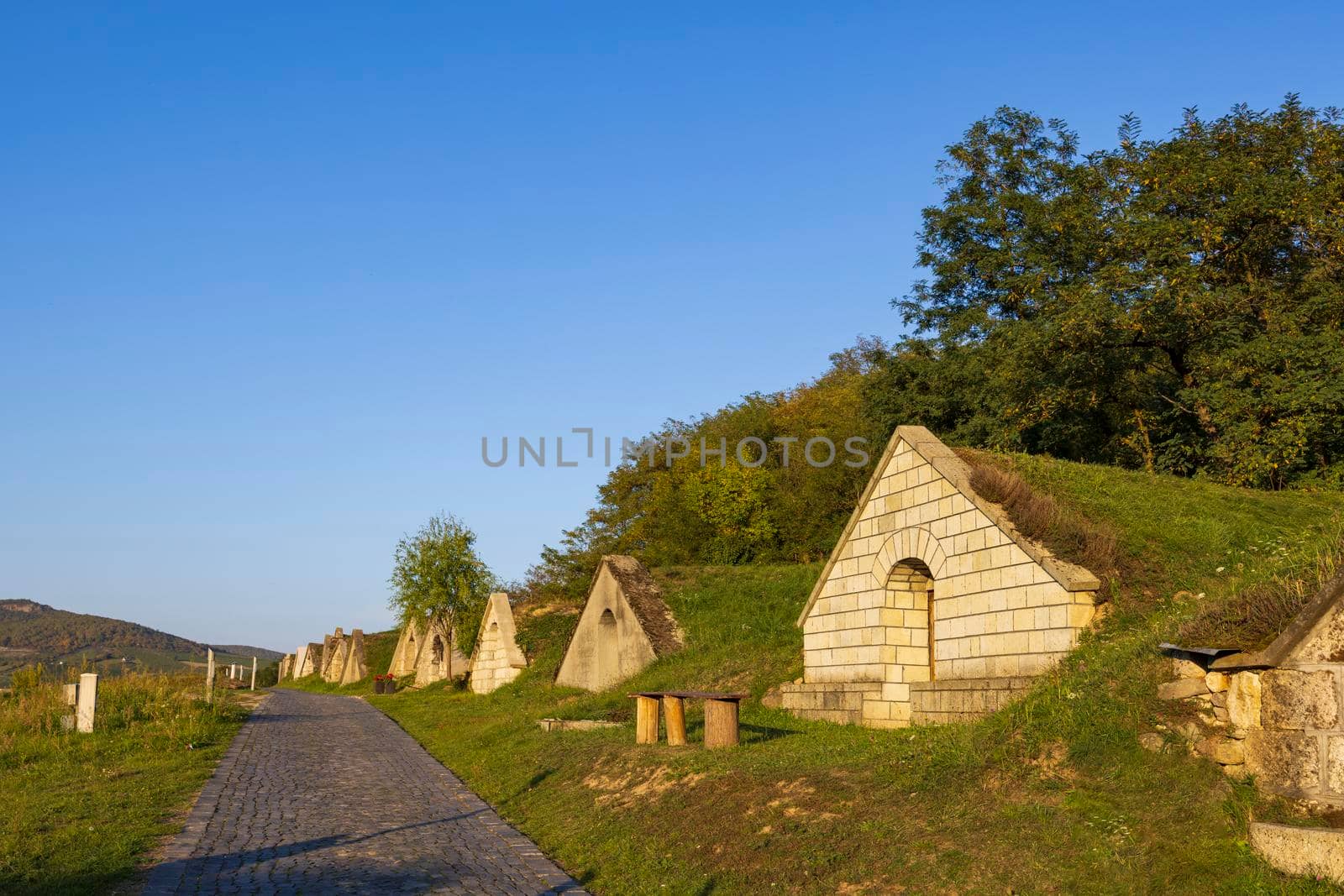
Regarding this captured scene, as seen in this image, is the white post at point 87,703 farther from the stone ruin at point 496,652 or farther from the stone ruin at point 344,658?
the stone ruin at point 344,658

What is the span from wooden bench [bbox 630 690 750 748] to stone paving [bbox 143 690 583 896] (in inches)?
96.2

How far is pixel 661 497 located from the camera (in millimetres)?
48344

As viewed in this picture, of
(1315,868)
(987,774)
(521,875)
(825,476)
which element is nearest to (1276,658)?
(1315,868)

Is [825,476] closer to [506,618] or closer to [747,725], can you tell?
[506,618]

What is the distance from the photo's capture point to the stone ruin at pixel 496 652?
2955 centimetres

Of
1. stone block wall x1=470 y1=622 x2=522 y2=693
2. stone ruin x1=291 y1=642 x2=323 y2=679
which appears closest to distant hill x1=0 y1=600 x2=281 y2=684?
stone ruin x1=291 y1=642 x2=323 y2=679

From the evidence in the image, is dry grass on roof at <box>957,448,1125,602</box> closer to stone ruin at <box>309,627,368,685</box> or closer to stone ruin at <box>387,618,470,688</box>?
stone ruin at <box>387,618,470,688</box>

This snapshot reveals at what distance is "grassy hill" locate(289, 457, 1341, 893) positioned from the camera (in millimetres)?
6578

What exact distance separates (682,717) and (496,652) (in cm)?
1861

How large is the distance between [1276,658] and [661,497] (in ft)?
138

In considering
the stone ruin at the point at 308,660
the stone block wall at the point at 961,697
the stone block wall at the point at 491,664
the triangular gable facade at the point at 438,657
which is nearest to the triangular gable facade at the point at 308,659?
the stone ruin at the point at 308,660

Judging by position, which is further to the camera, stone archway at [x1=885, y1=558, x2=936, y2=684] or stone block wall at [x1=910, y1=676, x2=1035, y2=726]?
stone archway at [x1=885, y1=558, x2=936, y2=684]

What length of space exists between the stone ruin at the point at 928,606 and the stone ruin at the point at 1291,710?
3612 millimetres

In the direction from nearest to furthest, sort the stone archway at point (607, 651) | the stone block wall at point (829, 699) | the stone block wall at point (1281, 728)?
the stone block wall at point (1281, 728), the stone block wall at point (829, 699), the stone archway at point (607, 651)
